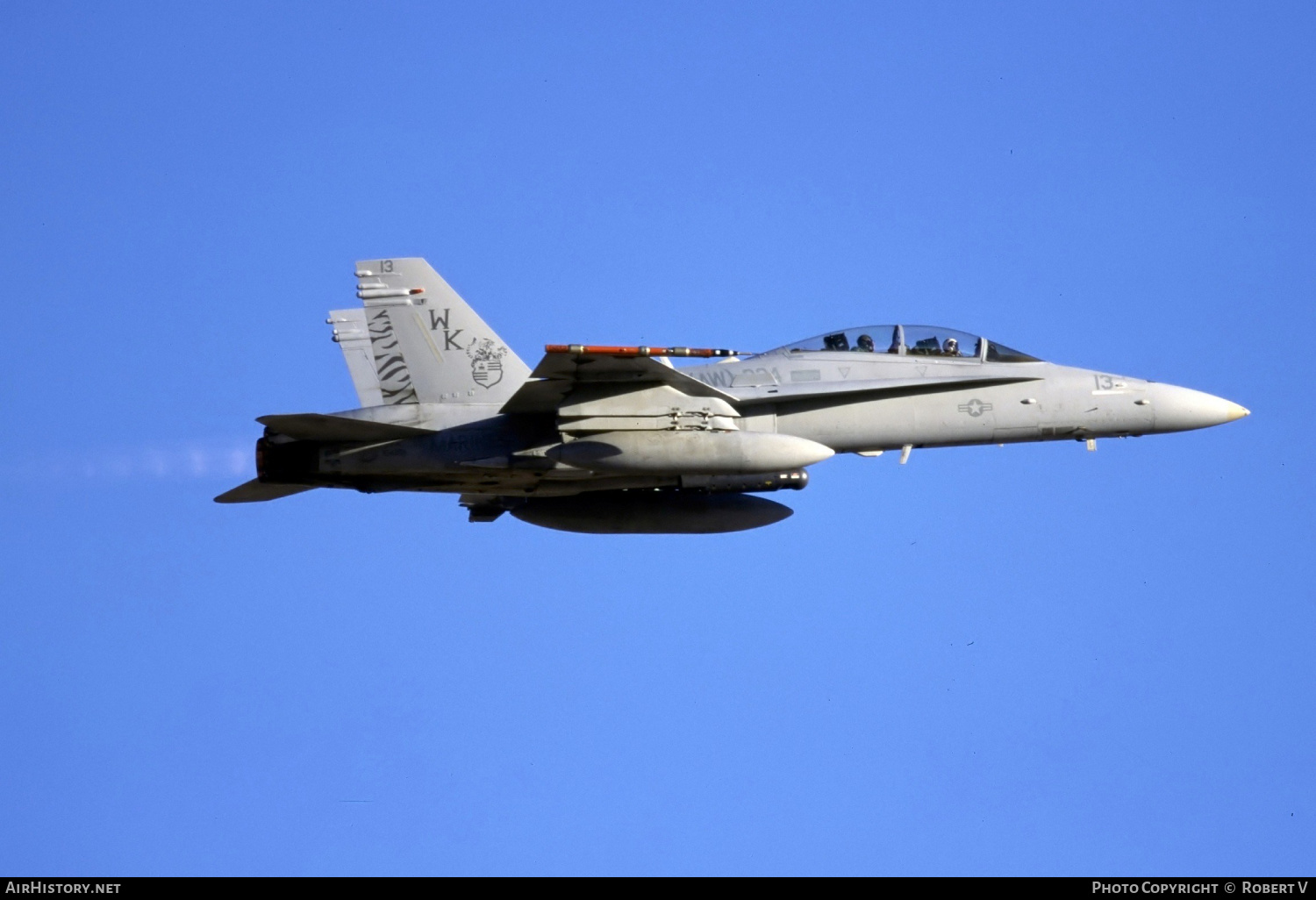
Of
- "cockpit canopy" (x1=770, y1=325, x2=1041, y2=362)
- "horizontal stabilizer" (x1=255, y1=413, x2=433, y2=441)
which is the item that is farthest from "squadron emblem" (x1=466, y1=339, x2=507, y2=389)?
"cockpit canopy" (x1=770, y1=325, x2=1041, y2=362)

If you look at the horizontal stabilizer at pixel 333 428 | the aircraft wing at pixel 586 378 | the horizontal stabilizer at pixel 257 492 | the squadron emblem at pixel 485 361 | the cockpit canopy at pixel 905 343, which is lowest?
the horizontal stabilizer at pixel 257 492

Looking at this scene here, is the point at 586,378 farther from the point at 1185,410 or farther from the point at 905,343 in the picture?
the point at 1185,410

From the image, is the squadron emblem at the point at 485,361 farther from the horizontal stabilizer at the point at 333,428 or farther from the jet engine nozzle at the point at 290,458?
the jet engine nozzle at the point at 290,458

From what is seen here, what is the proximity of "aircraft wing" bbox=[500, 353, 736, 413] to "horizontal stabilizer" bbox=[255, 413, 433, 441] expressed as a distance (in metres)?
1.33

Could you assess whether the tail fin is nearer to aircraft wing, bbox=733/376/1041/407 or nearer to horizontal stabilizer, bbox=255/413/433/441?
horizontal stabilizer, bbox=255/413/433/441

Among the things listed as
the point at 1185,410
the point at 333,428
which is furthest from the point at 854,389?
the point at 333,428

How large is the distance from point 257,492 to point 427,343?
2.98 meters

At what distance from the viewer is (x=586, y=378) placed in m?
19.7

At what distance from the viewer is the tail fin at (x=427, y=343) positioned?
20750 millimetres

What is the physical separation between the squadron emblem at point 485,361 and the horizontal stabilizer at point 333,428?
1032 mm

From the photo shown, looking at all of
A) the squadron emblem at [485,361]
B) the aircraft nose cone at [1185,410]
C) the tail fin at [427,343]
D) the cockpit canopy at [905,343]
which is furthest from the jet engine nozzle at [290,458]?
the aircraft nose cone at [1185,410]

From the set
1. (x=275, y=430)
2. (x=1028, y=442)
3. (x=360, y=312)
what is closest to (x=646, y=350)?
(x=275, y=430)

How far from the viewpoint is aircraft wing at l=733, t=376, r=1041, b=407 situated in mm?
21016
